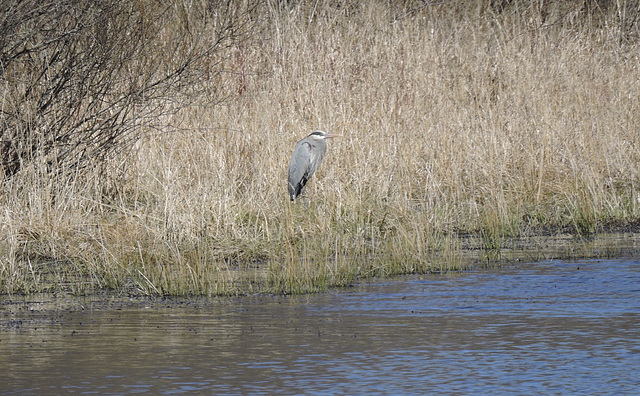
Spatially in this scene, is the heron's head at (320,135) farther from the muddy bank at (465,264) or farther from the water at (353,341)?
the water at (353,341)

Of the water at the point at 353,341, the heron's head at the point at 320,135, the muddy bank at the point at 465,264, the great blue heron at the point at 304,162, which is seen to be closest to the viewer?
the water at the point at 353,341

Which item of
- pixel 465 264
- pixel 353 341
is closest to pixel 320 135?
pixel 465 264

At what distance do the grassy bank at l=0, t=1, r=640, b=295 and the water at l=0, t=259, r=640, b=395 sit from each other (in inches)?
21.2

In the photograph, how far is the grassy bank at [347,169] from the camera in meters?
6.91

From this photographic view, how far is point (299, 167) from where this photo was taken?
30.3 ft

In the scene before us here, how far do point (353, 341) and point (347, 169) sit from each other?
525 centimetres

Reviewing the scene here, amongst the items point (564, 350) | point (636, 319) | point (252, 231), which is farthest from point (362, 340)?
point (252, 231)

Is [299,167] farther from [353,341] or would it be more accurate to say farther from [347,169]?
[353,341]

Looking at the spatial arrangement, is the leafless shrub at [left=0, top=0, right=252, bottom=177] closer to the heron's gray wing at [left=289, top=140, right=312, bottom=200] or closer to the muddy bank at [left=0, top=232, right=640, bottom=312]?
the heron's gray wing at [left=289, top=140, right=312, bottom=200]

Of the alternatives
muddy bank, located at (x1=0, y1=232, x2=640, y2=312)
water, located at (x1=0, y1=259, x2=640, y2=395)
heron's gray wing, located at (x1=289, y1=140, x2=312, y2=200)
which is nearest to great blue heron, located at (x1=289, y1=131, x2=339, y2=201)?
heron's gray wing, located at (x1=289, y1=140, x2=312, y2=200)

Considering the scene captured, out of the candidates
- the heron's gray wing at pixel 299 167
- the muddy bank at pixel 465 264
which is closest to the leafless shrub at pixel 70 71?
the heron's gray wing at pixel 299 167

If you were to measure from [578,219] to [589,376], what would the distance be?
4.77 m

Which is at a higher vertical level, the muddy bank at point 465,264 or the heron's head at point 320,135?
the heron's head at point 320,135

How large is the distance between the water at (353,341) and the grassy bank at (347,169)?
1.77ft
